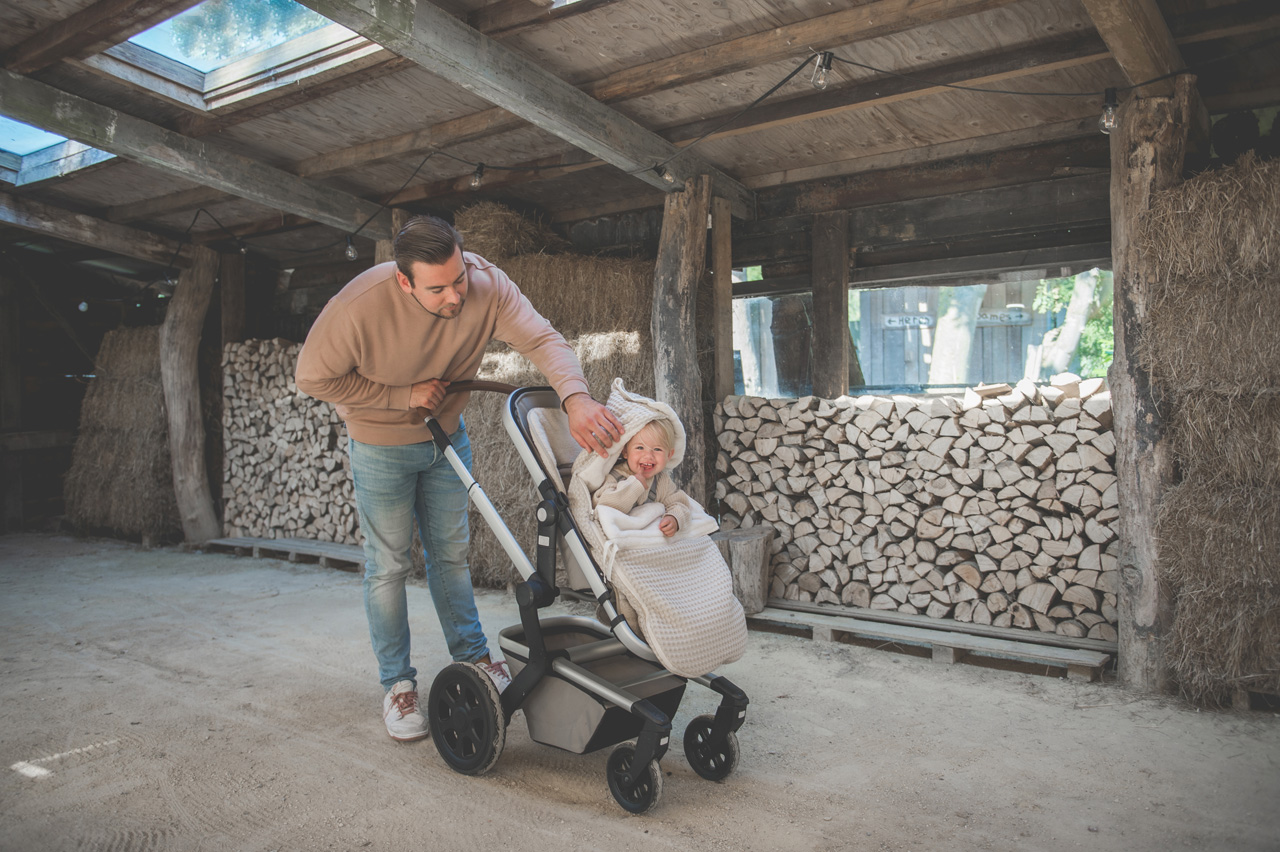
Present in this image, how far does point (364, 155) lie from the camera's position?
500 centimetres

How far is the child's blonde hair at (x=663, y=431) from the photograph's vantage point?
258cm

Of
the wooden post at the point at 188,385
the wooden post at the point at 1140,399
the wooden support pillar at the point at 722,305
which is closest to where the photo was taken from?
the wooden post at the point at 1140,399

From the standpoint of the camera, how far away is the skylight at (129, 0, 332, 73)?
397cm

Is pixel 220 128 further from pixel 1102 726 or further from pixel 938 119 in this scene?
pixel 1102 726

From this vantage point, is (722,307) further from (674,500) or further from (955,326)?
(955,326)

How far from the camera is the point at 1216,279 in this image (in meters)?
3.17

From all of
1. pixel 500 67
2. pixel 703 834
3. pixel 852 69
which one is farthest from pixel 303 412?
pixel 703 834

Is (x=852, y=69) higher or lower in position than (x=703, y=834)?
higher

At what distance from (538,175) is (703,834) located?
13.1 feet

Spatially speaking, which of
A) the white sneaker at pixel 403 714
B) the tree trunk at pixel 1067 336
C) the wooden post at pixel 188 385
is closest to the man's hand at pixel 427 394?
the white sneaker at pixel 403 714

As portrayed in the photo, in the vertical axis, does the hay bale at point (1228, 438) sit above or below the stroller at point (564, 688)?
above

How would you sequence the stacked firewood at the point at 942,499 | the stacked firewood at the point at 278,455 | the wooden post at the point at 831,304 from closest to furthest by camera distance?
1. the stacked firewood at the point at 942,499
2. the wooden post at the point at 831,304
3. the stacked firewood at the point at 278,455

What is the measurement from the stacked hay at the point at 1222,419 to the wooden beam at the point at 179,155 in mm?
4845

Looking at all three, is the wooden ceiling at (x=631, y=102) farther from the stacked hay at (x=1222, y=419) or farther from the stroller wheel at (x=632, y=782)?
the stroller wheel at (x=632, y=782)
